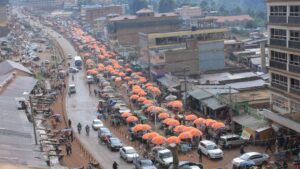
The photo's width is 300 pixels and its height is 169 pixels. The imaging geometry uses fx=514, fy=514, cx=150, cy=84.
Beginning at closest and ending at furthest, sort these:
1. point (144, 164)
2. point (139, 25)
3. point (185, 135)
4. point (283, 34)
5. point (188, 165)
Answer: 1. point (188, 165)
2. point (144, 164)
3. point (283, 34)
4. point (185, 135)
5. point (139, 25)

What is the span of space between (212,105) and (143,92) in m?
8.93

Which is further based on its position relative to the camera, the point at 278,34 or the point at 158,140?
the point at 158,140

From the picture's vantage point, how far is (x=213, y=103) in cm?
3891

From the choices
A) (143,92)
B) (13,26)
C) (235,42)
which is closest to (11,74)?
(143,92)

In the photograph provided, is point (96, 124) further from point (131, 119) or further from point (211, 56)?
point (211, 56)

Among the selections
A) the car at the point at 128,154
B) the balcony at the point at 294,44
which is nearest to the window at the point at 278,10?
the balcony at the point at 294,44

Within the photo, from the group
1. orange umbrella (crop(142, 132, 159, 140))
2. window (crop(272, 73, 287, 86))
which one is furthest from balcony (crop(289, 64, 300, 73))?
orange umbrella (crop(142, 132, 159, 140))

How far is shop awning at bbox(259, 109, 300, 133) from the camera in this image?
2811 centimetres

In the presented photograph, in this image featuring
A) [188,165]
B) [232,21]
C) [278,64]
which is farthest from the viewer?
[232,21]

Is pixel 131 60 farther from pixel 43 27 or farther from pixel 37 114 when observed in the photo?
pixel 43 27

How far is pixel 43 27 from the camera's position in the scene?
147375 mm

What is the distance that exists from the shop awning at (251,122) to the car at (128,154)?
295 inches

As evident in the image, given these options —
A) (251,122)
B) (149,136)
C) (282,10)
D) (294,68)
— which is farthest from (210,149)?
(282,10)

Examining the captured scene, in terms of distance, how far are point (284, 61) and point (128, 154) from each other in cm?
1063
